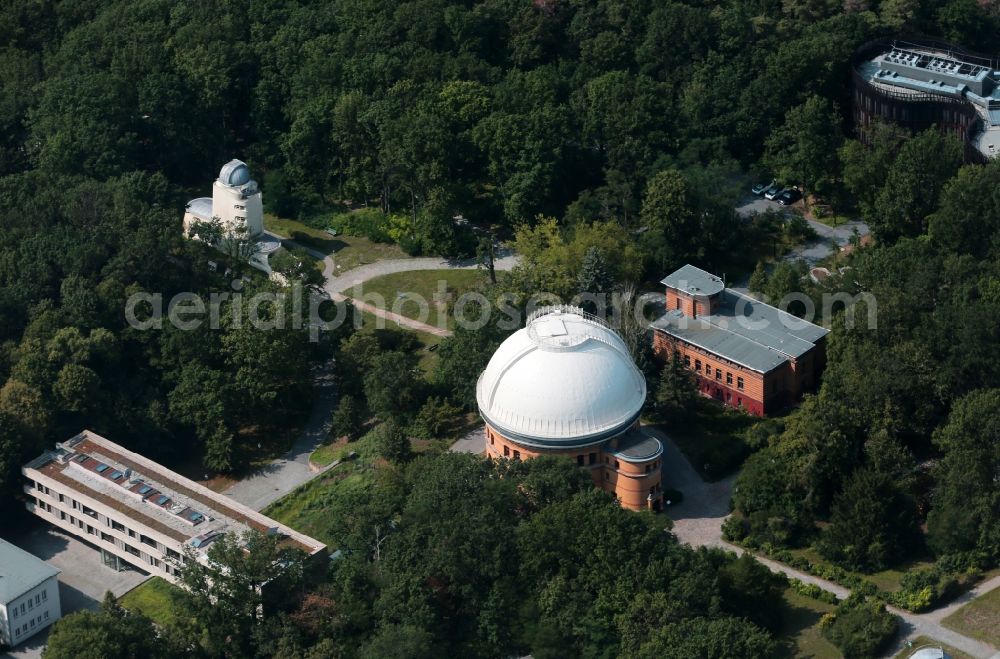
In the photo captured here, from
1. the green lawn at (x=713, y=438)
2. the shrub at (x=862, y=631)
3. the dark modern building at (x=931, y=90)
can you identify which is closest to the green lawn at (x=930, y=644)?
the shrub at (x=862, y=631)

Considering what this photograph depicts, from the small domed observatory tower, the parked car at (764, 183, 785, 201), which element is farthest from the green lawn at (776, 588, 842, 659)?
the small domed observatory tower

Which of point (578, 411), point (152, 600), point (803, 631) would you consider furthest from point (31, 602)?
point (803, 631)

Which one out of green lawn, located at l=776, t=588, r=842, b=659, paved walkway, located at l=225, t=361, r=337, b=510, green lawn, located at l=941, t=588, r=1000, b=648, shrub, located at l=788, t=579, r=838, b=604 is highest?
green lawn, located at l=941, t=588, r=1000, b=648

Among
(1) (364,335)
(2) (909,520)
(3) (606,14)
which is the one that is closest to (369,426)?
(1) (364,335)

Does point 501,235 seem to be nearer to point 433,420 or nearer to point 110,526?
point 433,420

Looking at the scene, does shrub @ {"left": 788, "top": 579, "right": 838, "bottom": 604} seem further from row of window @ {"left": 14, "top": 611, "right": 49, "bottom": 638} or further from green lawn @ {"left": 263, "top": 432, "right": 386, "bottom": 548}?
row of window @ {"left": 14, "top": 611, "right": 49, "bottom": 638}

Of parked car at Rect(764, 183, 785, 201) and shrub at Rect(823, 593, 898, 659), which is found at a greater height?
parked car at Rect(764, 183, 785, 201)
